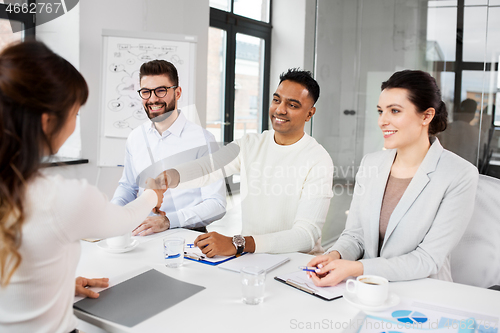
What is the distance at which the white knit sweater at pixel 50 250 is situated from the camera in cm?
89

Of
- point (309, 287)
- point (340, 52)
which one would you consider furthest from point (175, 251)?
point (340, 52)

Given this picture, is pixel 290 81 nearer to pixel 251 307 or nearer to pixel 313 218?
pixel 313 218

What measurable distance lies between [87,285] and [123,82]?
2144mm

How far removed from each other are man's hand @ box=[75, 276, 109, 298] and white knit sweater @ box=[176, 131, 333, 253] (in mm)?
741

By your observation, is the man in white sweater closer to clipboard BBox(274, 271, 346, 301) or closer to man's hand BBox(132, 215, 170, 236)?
man's hand BBox(132, 215, 170, 236)

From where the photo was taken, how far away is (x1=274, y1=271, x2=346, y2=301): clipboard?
48.9 inches

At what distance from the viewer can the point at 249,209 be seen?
6.97 ft

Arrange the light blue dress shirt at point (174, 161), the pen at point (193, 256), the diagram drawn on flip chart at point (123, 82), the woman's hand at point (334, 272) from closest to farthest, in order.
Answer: the woman's hand at point (334, 272), the pen at point (193, 256), the light blue dress shirt at point (174, 161), the diagram drawn on flip chart at point (123, 82)

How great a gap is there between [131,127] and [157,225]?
1.41 metres

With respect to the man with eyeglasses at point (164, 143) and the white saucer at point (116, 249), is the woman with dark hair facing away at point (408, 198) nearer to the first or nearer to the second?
the white saucer at point (116, 249)

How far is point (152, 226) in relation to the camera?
6.28 ft

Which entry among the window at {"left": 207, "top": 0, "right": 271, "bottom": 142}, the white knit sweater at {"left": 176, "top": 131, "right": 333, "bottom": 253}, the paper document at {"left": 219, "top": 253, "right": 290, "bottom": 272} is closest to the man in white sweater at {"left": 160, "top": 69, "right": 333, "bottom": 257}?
the white knit sweater at {"left": 176, "top": 131, "right": 333, "bottom": 253}

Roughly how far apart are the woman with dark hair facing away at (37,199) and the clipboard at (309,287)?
0.61 metres

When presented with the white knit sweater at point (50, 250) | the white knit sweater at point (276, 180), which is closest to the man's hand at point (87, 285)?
the white knit sweater at point (50, 250)
